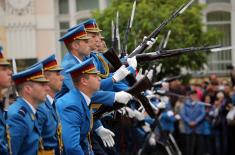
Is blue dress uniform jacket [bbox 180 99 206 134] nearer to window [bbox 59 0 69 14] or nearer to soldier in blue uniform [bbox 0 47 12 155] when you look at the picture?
soldier in blue uniform [bbox 0 47 12 155]

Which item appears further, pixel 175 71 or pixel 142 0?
pixel 175 71

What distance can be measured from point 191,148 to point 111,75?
937 centimetres

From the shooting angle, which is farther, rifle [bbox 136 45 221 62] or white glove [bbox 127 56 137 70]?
rifle [bbox 136 45 221 62]

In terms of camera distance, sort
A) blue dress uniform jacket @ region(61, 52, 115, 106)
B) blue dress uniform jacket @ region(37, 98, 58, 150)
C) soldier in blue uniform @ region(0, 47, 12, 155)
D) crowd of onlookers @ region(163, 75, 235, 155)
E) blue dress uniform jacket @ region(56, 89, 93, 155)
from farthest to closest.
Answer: crowd of onlookers @ region(163, 75, 235, 155) → blue dress uniform jacket @ region(61, 52, 115, 106) → blue dress uniform jacket @ region(56, 89, 93, 155) → blue dress uniform jacket @ region(37, 98, 58, 150) → soldier in blue uniform @ region(0, 47, 12, 155)

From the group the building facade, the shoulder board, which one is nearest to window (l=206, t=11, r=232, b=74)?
the building facade

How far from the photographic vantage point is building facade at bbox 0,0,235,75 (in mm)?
25531

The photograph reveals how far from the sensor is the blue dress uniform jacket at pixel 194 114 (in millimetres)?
16828

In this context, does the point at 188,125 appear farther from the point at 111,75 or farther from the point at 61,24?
the point at 61,24

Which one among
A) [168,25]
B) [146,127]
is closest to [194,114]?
[168,25]

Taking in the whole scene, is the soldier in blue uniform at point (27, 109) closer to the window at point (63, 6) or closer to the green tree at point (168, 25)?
the green tree at point (168, 25)

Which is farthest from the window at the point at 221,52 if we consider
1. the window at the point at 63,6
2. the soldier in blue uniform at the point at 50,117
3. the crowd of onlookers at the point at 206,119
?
the soldier in blue uniform at the point at 50,117

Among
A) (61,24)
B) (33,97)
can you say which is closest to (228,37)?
(61,24)

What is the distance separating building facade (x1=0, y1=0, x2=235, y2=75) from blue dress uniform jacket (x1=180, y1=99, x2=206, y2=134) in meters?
8.14

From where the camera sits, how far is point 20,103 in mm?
6570
